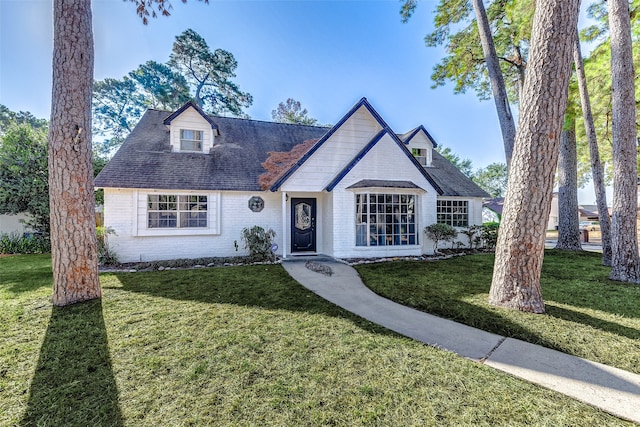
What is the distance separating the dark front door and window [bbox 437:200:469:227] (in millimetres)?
6050

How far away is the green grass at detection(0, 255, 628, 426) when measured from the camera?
2.20 metres

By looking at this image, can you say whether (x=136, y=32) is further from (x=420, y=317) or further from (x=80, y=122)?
(x=420, y=317)

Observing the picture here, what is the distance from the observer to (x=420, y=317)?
4453 mm

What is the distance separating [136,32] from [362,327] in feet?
44.7

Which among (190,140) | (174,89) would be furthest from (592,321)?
(174,89)

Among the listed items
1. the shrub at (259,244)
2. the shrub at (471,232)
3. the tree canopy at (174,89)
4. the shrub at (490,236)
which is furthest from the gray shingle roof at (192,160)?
the tree canopy at (174,89)

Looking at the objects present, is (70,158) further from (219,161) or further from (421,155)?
(421,155)

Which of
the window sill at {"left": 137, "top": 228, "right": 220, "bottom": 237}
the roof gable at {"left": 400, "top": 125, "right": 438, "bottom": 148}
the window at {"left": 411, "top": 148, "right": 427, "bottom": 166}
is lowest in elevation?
the window sill at {"left": 137, "top": 228, "right": 220, "bottom": 237}

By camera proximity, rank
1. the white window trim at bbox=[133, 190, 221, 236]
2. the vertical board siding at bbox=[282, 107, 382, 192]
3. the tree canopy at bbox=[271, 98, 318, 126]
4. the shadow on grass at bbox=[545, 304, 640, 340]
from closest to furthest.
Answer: the shadow on grass at bbox=[545, 304, 640, 340] → the white window trim at bbox=[133, 190, 221, 236] → the vertical board siding at bbox=[282, 107, 382, 192] → the tree canopy at bbox=[271, 98, 318, 126]

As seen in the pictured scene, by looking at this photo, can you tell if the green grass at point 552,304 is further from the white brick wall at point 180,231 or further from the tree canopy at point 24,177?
the tree canopy at point 24,177

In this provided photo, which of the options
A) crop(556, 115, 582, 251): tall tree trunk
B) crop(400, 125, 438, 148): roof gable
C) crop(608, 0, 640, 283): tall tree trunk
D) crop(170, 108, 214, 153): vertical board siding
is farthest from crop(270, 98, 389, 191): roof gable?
crop(556, 115, 582, 251): tall tree trunk

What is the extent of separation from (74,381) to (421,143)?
1451 centimetres

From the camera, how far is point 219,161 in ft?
37.2

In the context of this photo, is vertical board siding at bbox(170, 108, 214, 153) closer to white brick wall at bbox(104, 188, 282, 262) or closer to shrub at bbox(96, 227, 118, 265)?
white brick wall at bbox(104, 188, 282, 262)
